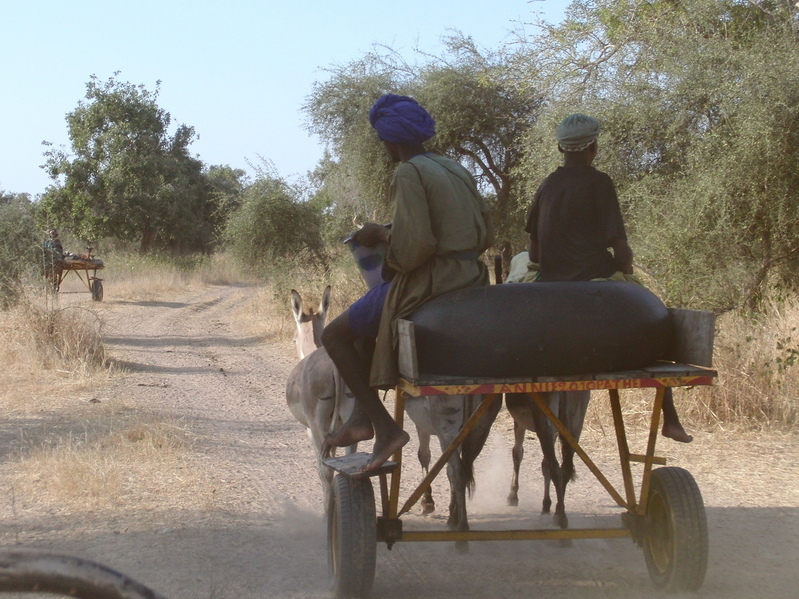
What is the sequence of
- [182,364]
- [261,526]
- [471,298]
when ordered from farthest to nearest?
[182,364] → [261,526] → [471,298]

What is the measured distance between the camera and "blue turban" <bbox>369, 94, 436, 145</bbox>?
389 centimetres

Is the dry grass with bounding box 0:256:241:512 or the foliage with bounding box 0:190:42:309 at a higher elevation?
the foliage with bounding box 0:190:42:309

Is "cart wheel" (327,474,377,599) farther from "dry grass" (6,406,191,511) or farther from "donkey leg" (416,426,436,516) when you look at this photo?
"dry grass" (6,406,191,511)

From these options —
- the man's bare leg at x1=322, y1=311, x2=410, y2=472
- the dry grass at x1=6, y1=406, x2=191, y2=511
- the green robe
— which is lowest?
the dry grass at x1=6, y1=406, x2=191, y2=511

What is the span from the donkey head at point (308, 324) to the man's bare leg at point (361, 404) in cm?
202

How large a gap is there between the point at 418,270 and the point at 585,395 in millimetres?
1614

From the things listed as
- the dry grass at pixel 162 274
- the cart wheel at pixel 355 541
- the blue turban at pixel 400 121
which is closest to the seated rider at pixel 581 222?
the blue turban at pixel 400 121

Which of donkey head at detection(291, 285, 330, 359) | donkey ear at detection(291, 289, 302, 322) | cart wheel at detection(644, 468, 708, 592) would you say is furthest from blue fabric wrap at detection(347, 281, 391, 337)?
donkey ear at detection(291, 289, 302, 322)

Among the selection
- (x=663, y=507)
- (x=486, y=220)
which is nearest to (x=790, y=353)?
(x=663, y=507)

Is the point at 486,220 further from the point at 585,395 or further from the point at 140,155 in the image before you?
the point at 140,155

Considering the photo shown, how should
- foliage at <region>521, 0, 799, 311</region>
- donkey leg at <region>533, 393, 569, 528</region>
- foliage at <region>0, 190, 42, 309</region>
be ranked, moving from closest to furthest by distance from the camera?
donkey leg at <region>533, 393, 569, 528</region> < foliage at <region>521, 0, 799, 311</region> < foliage at <region>0, 190, 42, 309</region>

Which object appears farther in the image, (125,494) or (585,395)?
(125,494)

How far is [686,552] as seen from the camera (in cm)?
372

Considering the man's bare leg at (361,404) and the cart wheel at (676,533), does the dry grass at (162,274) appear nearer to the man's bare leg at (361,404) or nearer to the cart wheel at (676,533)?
the man's bare leg at (361,404)
